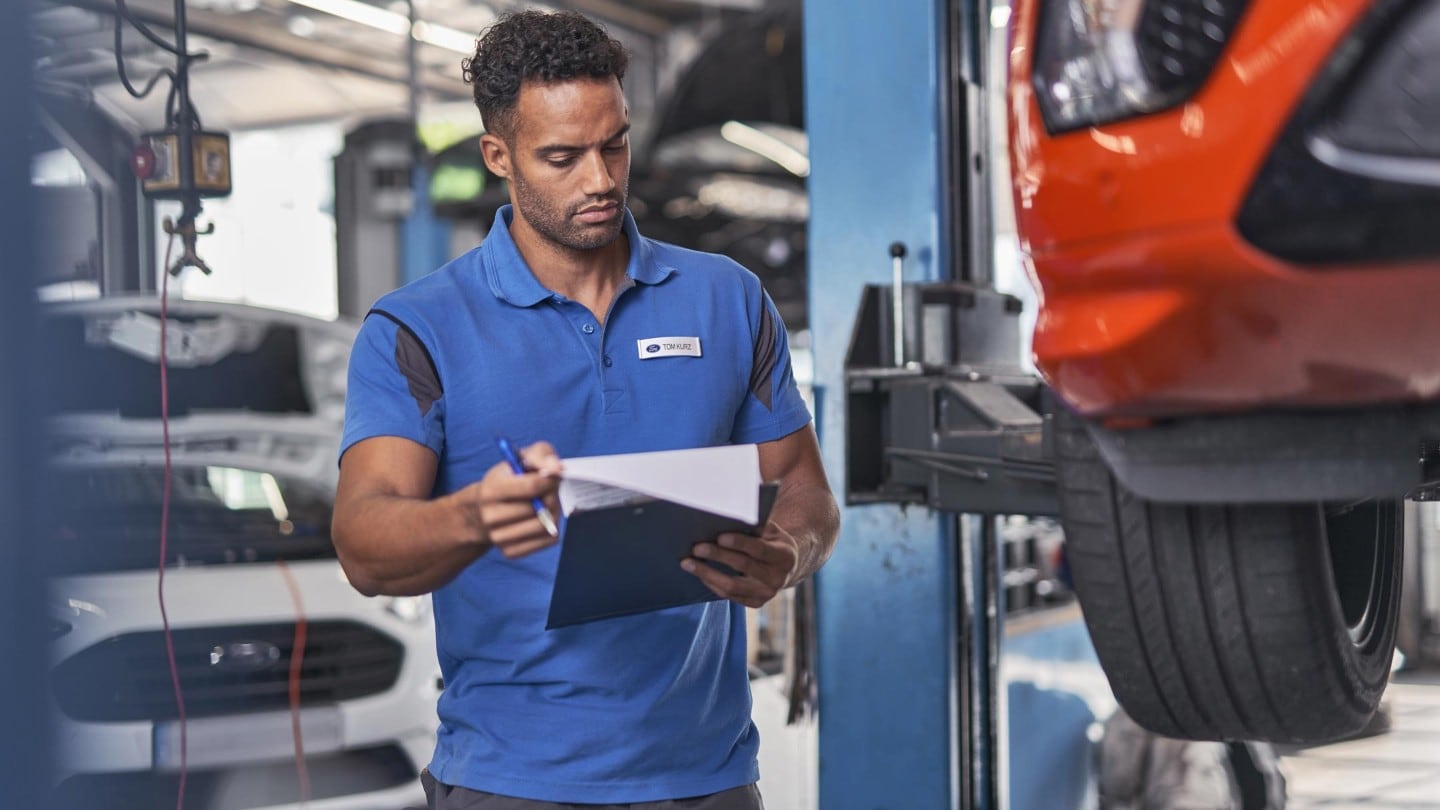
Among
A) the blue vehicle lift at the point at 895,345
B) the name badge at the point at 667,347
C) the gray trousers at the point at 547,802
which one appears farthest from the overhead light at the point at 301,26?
the gray trousers at the point at 547,802

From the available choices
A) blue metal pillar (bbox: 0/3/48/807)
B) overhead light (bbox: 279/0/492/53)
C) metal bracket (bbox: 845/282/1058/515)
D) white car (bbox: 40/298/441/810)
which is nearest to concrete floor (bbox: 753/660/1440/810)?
metal bracket (bbox: 845/282/1058/515)

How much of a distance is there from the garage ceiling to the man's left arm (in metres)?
1.27

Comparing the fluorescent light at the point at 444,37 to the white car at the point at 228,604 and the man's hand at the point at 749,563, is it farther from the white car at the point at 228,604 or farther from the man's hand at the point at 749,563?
the man's hand at the point at 749,563

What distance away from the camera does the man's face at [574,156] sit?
1649 millimetres

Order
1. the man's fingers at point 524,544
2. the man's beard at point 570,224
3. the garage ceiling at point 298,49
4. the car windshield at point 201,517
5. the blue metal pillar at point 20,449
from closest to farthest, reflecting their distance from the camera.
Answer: the blue metal pillar at point 20,449, the man's fingers at point 524,544, the man's beard at point 570,224, the garage ceiling at point 298,49, the car windshield at point 201,517

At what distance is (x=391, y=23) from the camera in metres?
7.34

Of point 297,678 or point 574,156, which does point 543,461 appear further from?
point 297,678

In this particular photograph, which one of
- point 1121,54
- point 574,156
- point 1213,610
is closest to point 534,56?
point 574,156

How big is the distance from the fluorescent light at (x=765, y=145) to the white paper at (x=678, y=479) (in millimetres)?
8068

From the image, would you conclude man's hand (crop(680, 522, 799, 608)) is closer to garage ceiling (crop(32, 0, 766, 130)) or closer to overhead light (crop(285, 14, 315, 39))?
garage ceiling (crop(32, 0, 766, 130))

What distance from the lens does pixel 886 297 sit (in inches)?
A: 105

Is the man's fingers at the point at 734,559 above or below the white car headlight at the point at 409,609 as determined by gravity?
above

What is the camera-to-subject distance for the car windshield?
3.15m

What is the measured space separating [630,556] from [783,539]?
219mm
